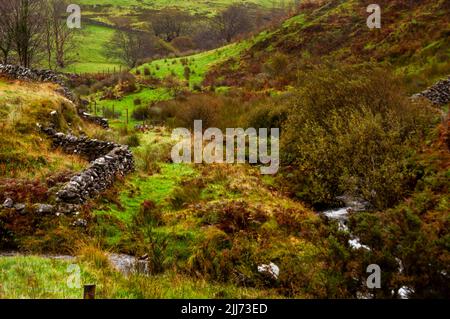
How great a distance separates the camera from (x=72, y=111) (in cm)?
2377

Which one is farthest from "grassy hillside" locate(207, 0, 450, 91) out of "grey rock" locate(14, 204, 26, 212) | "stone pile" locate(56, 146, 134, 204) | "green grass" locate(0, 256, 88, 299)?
"green grass" locate(0, 256, 88, 299)

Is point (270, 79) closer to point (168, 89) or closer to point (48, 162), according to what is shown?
point (168, 89)

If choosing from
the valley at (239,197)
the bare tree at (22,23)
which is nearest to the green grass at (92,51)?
the bare tree at (22,23)

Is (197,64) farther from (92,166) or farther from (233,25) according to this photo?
(92,166)

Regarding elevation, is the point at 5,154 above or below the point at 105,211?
above

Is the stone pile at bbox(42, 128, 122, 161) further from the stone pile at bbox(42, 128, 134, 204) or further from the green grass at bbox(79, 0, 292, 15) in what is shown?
the green grass at bbox(79, 0, 292, 15)

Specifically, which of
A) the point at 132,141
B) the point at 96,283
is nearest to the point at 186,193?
the point at 96,283

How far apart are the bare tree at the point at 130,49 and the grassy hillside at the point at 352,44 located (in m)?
24.9

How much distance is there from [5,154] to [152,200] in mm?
5374

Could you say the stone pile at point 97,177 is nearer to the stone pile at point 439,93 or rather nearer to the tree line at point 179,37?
the stone pile at point 439,93

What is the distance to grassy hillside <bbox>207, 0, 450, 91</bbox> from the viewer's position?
A: 30.4 m

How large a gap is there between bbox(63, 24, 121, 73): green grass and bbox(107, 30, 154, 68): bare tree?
1.34 m
